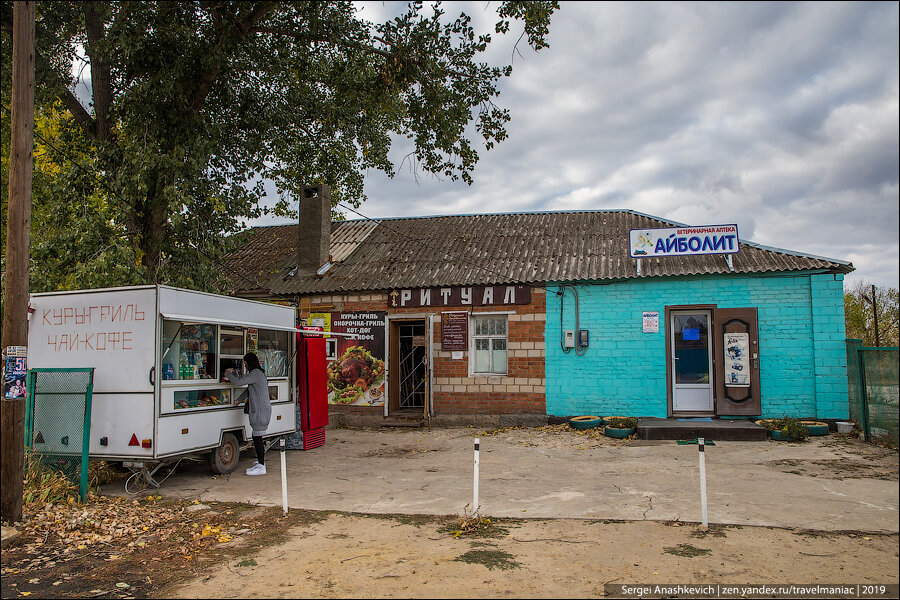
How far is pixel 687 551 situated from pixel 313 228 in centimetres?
1381

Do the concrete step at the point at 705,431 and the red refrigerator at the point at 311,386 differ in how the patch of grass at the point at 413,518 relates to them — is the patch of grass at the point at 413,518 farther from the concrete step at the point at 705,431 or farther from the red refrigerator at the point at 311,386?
the concrete step at the point at 705,431

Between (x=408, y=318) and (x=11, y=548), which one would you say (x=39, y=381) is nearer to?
(x=11, y=548)

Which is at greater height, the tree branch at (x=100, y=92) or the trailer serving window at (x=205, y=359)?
the tree branch at (x=100, y=92)

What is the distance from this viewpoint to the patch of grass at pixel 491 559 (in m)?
5.16

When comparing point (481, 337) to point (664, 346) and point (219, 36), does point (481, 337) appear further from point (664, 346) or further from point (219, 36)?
point (219, 36)

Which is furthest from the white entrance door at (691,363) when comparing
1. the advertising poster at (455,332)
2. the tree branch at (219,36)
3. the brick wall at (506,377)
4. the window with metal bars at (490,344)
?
Result: the tree branch at (219,36)

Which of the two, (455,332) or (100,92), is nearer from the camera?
(100,92)

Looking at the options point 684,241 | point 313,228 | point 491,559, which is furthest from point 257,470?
point 684,241

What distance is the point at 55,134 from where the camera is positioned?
1819cm

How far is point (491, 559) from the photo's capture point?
5.34m

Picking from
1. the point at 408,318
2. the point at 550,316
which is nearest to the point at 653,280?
the point at 550,316

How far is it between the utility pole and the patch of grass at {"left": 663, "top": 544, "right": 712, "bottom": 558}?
6.74m

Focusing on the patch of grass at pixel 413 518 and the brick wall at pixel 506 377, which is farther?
the brick wall at pixel 506 377

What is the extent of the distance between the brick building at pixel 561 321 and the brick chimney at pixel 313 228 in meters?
0.04
